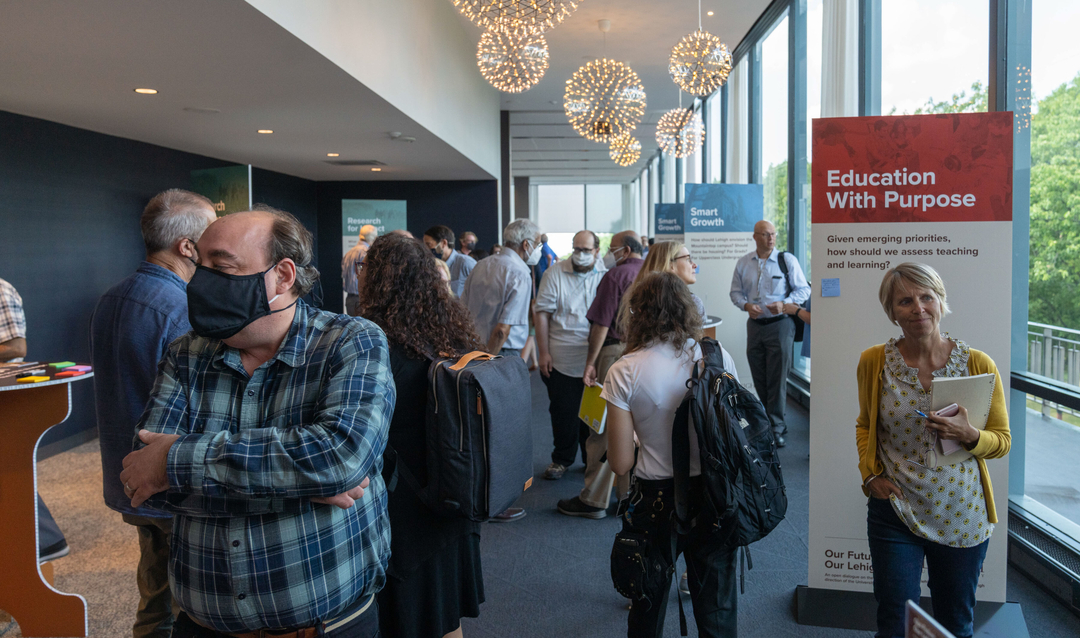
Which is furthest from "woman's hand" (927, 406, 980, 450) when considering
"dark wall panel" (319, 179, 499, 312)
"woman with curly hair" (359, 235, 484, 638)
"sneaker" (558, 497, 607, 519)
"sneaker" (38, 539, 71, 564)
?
"dark wall panel" (319, 179, 499, 312)

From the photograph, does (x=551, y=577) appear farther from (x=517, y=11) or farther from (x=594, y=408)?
(x=517, y=11)

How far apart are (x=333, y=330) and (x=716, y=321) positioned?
3830mm

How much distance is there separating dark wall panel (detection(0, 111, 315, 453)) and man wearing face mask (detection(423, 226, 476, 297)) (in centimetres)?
Answer: 340

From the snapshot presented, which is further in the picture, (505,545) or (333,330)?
(505,545)

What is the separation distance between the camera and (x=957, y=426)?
80.7 inches

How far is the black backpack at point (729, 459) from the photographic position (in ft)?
6.84

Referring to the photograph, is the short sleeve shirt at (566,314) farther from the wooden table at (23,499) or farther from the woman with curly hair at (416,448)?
the wooden table at (23,499)

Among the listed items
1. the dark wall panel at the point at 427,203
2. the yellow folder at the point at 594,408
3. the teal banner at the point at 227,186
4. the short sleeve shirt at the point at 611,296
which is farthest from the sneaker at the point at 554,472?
the dark wall panel at the point at 427,203

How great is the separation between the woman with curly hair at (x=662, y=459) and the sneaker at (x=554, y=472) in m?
2.78

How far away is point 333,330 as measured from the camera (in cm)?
155

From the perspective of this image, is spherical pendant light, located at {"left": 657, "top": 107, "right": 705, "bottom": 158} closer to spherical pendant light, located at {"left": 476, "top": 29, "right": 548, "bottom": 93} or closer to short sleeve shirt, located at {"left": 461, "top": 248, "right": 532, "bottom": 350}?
spherical pendant light, located at {"left": 476, "top": 29, "right": 548, "bottom": 93}

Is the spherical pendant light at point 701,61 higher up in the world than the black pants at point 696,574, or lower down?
higher up

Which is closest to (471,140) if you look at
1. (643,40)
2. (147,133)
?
(643,40)

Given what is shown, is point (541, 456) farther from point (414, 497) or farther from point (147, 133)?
point (147, 133)
